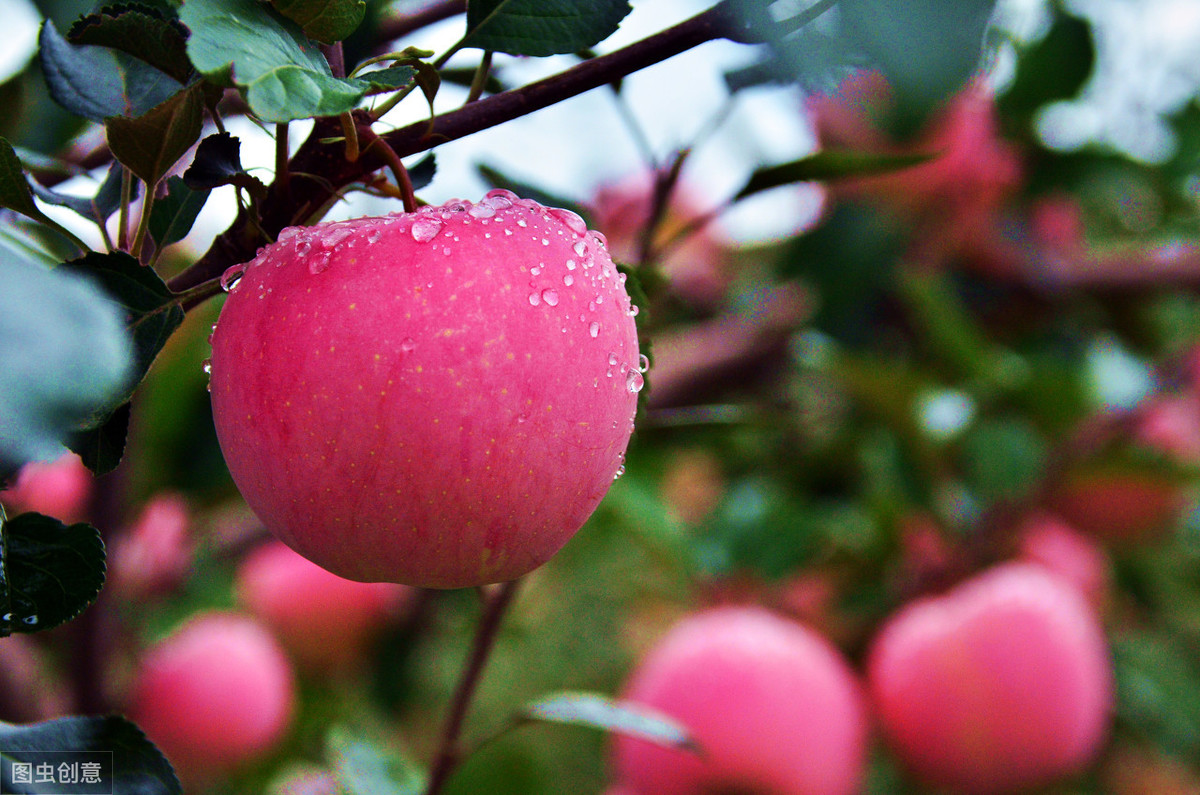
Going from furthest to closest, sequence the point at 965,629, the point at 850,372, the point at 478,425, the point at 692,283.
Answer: the point at 692,283
the point at 850,372
the point at 965,629
the point at 478,425

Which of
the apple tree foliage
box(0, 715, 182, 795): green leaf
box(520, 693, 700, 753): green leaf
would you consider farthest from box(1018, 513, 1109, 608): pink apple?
box(0, 715, 182, 795): green leaf

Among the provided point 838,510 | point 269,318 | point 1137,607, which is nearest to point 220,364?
point 269,318

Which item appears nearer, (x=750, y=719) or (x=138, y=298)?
(x=138, y=298)

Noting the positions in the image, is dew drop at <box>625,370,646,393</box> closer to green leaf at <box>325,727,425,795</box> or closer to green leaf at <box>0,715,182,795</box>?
green leaf at <box>0,715,182,795</box>

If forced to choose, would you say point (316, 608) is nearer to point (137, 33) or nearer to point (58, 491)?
point (58, 491)

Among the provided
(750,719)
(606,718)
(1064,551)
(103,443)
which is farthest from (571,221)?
(1064,551)

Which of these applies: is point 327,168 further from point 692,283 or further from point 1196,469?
point 692,283

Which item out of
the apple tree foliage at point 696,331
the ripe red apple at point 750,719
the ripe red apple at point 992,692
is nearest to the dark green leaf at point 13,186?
the apple tree foliage at point 696,331
